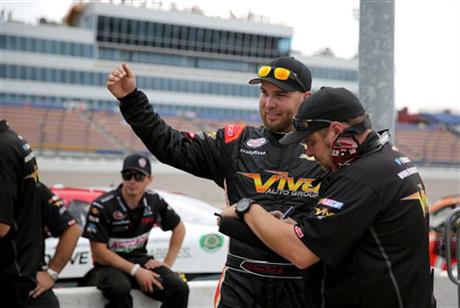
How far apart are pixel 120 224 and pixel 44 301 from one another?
1300 millimetres

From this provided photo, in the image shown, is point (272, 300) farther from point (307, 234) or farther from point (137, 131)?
point (137, 131)

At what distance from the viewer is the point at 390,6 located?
391 centimetres

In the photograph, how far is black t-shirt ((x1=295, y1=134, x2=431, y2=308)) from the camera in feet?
7.48

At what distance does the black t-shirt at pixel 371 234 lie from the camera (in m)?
2.28

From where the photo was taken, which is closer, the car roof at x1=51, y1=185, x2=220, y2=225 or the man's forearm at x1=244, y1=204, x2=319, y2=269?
the man's forearm at x1=244, y1=204, x2=319, y2=269

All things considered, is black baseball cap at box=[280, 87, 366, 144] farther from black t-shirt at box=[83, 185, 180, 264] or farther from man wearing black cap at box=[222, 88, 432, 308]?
black t-shirt at box=[83, 185, 180, 264]

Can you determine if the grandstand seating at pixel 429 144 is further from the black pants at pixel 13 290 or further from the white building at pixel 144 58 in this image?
the black pants at pixel 13 290

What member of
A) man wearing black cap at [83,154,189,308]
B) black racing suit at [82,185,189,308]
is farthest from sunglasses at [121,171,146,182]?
black racing suit at [82,185,189,308]

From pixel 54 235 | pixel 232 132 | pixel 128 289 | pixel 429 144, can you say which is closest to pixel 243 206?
pixel 232 132

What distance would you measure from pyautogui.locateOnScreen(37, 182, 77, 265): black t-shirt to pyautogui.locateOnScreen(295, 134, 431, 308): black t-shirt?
2.16 m

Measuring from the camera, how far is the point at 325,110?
2.40 meters

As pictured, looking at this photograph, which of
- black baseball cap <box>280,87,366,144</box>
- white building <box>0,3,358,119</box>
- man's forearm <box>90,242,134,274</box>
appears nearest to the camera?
black baseball cap <box>280,87,366,144</box>

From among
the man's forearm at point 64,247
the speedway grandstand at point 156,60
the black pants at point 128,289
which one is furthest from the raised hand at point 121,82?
the speedway grandstand at point 156,60

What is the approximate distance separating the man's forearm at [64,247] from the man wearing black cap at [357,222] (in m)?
2.04
